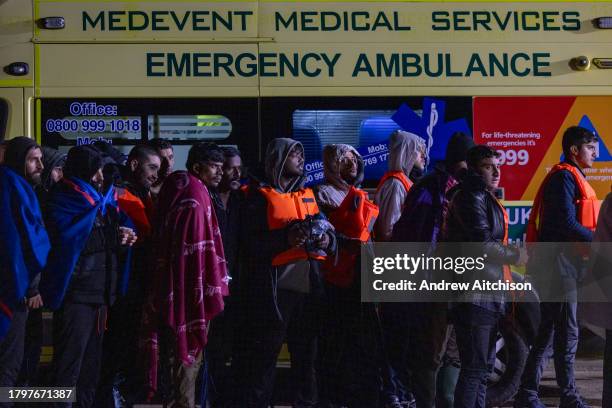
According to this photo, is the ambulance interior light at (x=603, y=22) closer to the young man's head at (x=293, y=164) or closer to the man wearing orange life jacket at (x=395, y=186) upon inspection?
the man wearing orange life jacket at (x=395, y=186)

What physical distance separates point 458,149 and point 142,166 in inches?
77.6

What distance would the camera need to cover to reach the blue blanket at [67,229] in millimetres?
5961

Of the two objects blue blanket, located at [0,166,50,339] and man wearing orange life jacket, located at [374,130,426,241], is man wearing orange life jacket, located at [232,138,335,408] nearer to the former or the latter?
man wearing orange life jacket, located at [374,130,426,241]

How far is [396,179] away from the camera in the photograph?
723cm

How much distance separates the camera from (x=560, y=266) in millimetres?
7164

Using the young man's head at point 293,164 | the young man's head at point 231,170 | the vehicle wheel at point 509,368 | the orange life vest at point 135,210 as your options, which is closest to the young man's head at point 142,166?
the orange life vest at point 135,210

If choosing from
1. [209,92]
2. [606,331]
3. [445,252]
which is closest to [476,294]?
[445,252]

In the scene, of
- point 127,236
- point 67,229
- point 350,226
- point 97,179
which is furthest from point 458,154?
point 67,229

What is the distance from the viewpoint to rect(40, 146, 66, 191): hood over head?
273 inches

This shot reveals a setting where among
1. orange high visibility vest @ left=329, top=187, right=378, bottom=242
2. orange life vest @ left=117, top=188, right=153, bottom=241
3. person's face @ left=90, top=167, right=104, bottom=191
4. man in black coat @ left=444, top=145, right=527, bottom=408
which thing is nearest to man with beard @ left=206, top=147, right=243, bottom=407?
orange life vest @ left=117, top=188, right=153, bottom=241

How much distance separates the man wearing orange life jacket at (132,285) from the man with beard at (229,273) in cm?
43

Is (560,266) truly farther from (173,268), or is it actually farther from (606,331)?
(173,268)

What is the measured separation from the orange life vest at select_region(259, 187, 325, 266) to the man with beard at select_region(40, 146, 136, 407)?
0.84 meters

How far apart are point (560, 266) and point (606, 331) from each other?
0.57 meters
